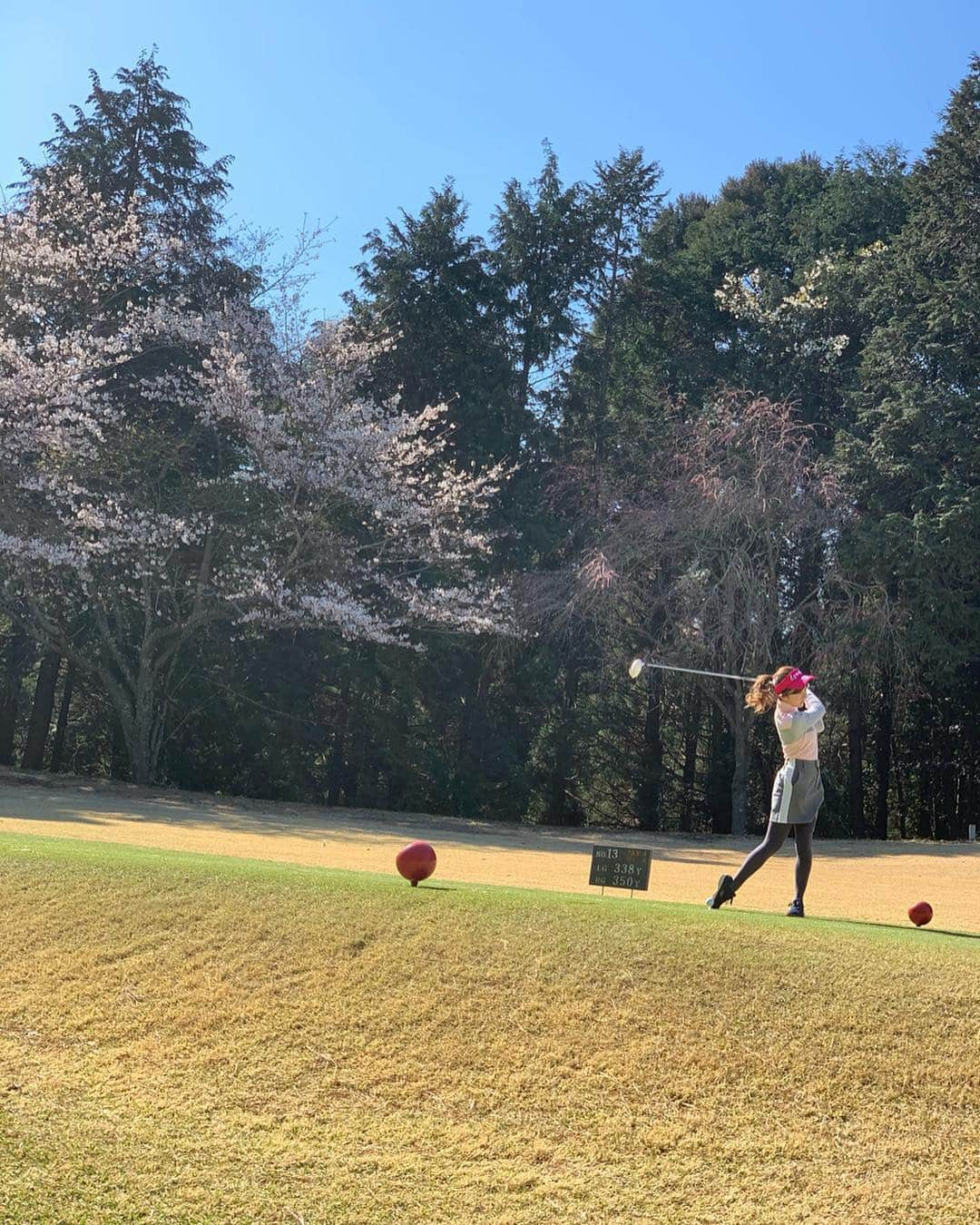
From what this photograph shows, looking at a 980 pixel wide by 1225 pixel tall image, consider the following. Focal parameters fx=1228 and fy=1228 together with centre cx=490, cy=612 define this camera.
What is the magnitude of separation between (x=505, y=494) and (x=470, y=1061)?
93.4ft

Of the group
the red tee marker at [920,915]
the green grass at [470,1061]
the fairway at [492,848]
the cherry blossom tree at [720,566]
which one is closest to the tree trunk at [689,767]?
the cherry blossom tree at [720,566]

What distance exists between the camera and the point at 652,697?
33.0 meters

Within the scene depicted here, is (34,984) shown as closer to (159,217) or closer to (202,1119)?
(202,1119)

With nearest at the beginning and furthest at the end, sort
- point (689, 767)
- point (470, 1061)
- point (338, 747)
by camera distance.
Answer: point (470, 1061)
point (338, 747)
point (689, 767)

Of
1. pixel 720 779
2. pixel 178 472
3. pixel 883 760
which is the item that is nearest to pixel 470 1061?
pixel 178 472

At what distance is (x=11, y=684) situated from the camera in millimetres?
34969

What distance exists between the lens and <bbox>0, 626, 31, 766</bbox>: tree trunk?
3428 cm

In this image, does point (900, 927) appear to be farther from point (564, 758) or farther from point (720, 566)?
point (564, 758)

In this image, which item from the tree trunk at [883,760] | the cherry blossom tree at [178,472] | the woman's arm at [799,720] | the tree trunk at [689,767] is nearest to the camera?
the woman's arm at [799,720]

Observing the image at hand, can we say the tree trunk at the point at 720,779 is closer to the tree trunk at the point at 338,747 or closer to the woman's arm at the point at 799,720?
the tree trunk at the point at 338,747

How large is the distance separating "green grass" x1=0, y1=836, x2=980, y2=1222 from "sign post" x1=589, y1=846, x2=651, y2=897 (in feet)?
2.04

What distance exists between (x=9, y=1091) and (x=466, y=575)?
2353cm

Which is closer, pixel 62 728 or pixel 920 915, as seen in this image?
pixel 920 915

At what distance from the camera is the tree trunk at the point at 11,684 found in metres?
34.3
